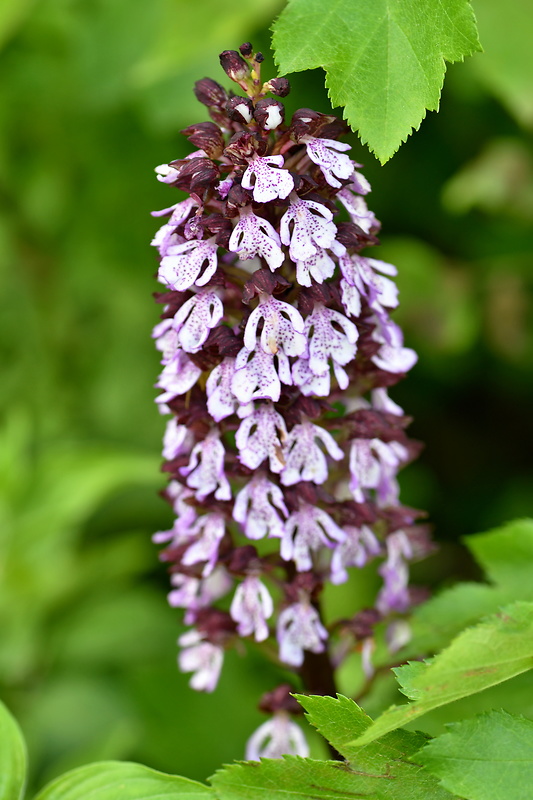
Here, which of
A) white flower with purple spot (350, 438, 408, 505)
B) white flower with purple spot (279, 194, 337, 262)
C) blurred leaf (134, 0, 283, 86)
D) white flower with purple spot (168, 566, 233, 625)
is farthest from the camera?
blurred leaf (134, 0, 283, 86)

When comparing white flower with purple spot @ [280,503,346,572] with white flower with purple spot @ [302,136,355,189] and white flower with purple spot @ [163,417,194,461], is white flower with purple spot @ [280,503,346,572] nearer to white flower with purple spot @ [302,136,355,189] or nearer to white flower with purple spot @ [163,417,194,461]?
white flower with purple spot @ [163,417,194,461]

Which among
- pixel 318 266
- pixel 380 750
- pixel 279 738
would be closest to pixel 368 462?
pixel 318 266

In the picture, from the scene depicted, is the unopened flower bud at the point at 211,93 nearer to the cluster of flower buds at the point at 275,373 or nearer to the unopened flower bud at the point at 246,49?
the cluster of flower buds at the point at 275,373

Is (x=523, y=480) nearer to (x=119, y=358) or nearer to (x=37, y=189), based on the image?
(x=119, y=358)

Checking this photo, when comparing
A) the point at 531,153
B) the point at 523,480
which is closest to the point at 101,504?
the point at 523,480

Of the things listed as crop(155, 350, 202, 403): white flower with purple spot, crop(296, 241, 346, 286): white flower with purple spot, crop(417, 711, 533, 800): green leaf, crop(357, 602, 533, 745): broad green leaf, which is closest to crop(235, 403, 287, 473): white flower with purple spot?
crop(155, 350, 202, 403): white flower with purple spot

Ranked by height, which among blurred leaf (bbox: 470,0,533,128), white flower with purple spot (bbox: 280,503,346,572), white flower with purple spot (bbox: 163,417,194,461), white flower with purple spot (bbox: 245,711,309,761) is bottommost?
white flower with purple spot (bbox: 245,711,309,761)

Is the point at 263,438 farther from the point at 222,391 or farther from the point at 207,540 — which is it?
the point at 207,540
